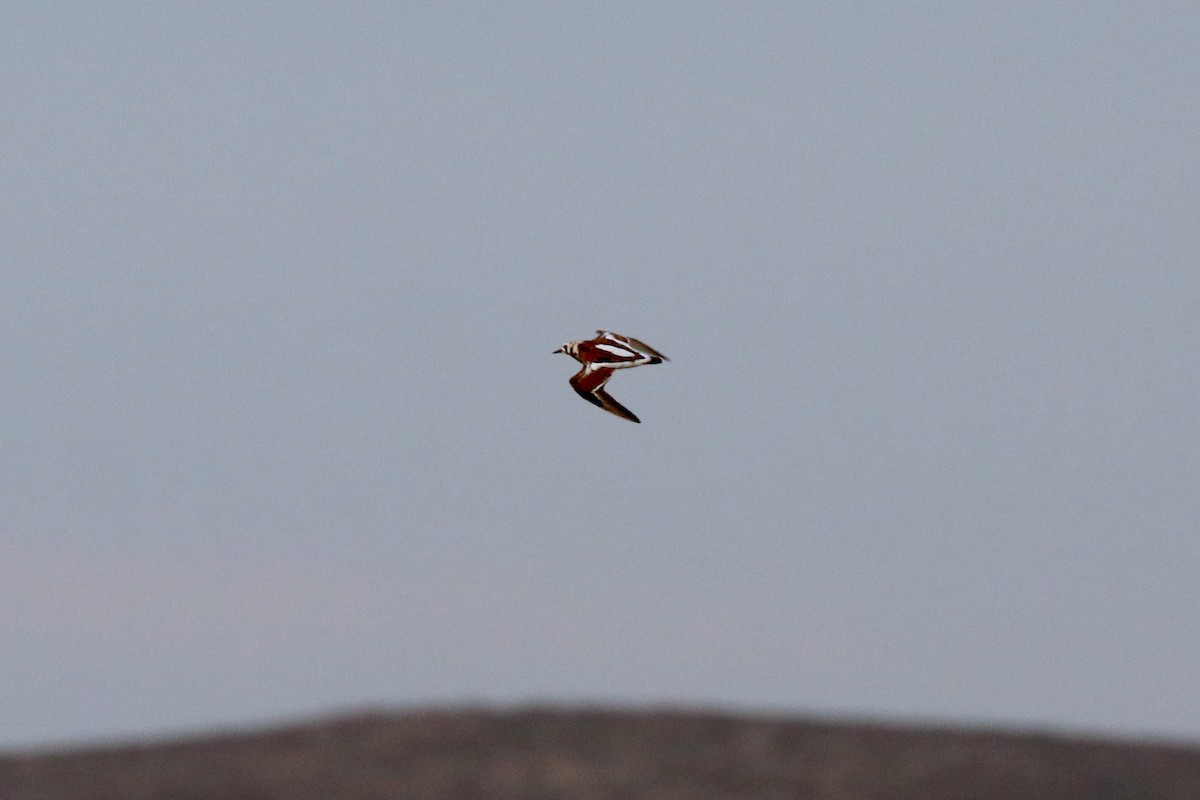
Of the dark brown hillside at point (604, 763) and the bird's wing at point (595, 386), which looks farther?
the dark brown hillside at point (604, 763)

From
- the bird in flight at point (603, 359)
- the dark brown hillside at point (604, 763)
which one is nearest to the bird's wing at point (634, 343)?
the bird in flight at point (603, 359)

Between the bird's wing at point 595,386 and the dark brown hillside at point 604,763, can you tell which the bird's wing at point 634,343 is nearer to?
the bird's wing at point 595,386

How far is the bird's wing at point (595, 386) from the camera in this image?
10648 millimetres

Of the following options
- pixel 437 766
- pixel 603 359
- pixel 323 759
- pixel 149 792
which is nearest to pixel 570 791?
pixel 437 766

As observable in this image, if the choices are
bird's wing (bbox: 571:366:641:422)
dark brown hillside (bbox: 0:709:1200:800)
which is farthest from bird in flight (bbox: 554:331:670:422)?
dark brown hillside (bbox: 0:709:1200:800)

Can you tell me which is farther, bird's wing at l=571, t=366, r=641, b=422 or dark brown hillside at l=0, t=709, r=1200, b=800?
dark brown hillside at l=0, t=709, r=1200, b=800

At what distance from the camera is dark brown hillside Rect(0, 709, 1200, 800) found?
40000 millimetres

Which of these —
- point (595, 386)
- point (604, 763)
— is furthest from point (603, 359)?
point (604, 763)

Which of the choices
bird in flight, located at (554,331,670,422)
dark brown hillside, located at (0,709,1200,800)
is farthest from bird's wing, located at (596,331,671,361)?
dark brown hillside, located at (0,709,1200,800)

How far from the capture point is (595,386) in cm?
1091

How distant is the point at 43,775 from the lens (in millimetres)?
41750

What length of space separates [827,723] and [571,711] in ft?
22.2

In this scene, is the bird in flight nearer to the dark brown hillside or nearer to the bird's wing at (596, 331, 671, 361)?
the bird's wing at (596, 331, 671, 361)

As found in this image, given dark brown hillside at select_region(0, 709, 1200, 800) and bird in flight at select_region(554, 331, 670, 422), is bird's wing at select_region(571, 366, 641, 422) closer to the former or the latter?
bird in flight at select_region(554, 331, 670, 422)
